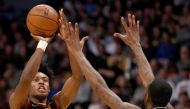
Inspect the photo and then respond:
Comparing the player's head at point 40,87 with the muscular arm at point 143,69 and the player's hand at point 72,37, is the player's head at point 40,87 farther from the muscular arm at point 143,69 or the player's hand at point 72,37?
the muscular arm at point 143,69

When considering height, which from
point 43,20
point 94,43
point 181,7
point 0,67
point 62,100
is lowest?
point 0,67

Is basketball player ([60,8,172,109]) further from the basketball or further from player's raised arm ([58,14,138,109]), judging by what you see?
the basketball

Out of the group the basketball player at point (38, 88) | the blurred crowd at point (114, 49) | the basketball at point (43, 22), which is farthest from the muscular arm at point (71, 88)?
the blurred crowd at point (114, 49)

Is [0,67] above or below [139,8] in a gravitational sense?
below

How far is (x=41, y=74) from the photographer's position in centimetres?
559

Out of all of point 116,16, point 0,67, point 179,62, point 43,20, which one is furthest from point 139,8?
point 43,20

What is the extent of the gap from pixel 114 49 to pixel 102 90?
20.8ft

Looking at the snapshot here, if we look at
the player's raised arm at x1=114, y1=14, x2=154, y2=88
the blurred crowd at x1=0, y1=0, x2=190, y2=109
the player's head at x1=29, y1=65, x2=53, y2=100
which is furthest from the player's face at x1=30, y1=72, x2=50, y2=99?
the blurred crowd at x1=0, y1=0, x2=190, y2=109

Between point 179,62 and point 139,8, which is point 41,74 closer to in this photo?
point 179,62

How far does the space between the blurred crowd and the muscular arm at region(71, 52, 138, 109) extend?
13.2 ft

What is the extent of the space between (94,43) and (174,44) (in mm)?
1671

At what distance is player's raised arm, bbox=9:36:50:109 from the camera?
16.9ft

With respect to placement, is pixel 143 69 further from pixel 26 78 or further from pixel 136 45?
pixel 26 78

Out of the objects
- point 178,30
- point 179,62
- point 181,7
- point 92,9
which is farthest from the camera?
point 92,9
